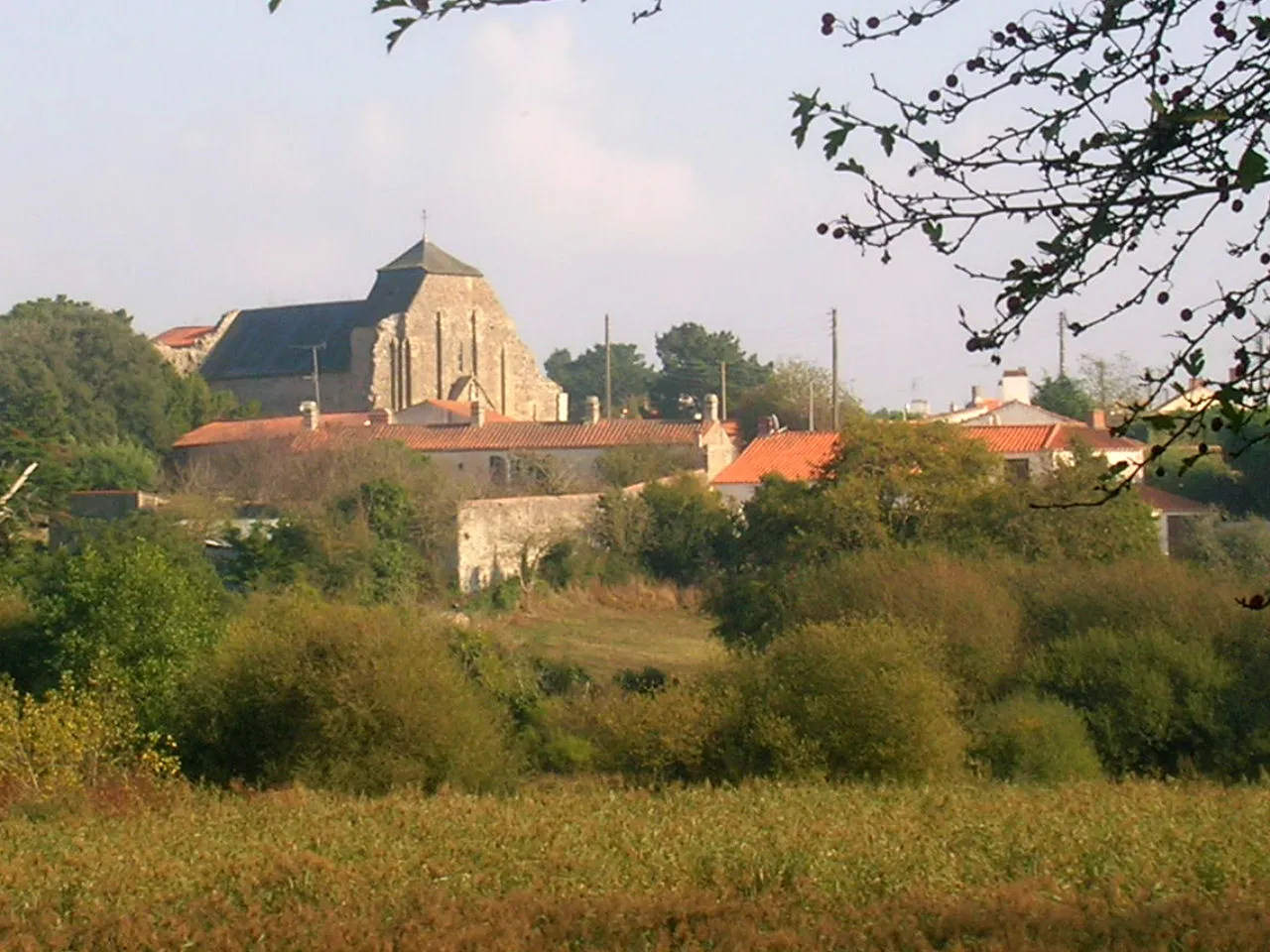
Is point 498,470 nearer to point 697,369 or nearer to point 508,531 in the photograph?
point 508,531

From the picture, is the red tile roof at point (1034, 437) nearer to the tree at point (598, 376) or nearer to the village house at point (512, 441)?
the village house at point (512, 441)

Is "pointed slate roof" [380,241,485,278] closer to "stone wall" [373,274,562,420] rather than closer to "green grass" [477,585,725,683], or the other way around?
"stone wall" [373,274,562,420]

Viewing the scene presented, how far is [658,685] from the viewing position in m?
29.5

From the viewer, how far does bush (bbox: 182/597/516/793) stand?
23359mm

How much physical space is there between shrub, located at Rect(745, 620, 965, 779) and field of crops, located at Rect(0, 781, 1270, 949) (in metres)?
1.56

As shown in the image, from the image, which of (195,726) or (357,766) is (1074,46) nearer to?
(357,766)

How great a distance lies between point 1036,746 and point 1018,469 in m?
19.4

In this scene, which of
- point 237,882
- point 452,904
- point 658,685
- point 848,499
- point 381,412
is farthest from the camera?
point 381,412

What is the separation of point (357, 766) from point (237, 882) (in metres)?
9.89

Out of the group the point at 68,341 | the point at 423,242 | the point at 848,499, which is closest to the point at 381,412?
the point at 68,341


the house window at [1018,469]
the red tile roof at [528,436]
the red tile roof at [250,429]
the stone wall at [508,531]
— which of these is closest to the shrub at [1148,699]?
the house window at [1018,469]

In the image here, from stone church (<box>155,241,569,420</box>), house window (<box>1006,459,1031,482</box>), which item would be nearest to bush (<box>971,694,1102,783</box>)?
house window (<box>1006,459,1031,482</box>)

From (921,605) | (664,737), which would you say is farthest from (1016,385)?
(664,737)

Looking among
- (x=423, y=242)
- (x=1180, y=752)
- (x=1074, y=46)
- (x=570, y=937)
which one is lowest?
(x=1180, y=752)
